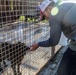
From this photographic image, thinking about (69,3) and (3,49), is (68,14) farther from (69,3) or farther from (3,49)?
(3,49)

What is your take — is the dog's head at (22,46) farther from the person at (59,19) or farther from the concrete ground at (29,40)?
the person at (59,19)

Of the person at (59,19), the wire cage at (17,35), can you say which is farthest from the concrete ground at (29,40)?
the person at (59,19)

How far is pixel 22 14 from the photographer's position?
3.40m

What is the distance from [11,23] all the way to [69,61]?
3.43 ft

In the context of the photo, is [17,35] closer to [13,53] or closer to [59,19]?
[13,53]

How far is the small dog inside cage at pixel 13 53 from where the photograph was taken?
10.6 ft

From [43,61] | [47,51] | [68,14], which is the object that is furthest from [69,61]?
[47,51]

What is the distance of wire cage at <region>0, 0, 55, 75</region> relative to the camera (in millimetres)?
3063

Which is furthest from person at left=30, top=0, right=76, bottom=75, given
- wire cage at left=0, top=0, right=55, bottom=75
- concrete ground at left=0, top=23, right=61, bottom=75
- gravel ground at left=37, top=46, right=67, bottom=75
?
gravel ground at left=37, top=46, right=67, bottom=75

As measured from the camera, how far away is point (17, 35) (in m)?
3.49

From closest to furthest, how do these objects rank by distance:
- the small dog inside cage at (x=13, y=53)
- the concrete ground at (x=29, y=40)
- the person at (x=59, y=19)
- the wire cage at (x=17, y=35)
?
the person at (x=59, y=19) → the wire cage at (x=17, y=35) → the small dog inside cage at (x=13, y=53) → the concrete ground at (x=29, y=40)

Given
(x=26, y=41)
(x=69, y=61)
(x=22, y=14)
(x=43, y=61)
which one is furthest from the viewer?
(x=43, y=61)

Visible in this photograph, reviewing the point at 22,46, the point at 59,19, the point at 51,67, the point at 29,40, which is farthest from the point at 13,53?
the point at 51,67

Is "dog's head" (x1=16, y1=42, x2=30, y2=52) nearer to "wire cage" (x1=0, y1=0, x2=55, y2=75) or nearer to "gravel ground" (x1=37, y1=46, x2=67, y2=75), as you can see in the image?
"wire cage" (x1=0, y1=0, x2=55, y2=75)
